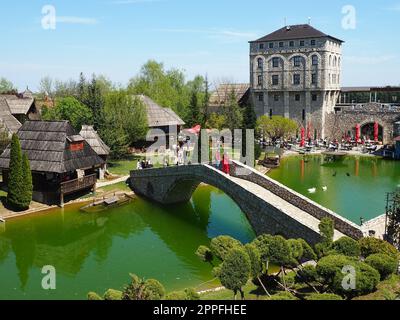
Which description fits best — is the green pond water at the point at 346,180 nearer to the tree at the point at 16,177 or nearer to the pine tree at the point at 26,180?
the pine tree at the point at 26,180

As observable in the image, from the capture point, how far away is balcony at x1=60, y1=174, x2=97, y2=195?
30.5m

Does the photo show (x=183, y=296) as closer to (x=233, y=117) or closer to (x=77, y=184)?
(x=77, y=184)

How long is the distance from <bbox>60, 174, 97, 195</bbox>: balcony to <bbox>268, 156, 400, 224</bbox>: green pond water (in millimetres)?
15161

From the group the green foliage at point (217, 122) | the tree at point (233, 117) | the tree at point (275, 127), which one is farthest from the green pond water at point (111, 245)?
the tree at point (275, 127)

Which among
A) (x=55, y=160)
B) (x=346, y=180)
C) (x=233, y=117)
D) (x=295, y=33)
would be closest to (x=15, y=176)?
(x=55, y=160)

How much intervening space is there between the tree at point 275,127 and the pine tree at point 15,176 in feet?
109

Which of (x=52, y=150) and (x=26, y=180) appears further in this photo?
(x=52, y=150)

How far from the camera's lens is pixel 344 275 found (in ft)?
44.2

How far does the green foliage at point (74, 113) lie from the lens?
137ft

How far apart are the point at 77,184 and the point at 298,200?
15277 millimetres

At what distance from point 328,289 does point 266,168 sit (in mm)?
29756

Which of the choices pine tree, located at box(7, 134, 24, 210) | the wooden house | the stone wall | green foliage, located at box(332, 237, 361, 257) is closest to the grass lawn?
green foliage, located at box(332, 237, 361, 257)
